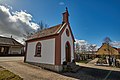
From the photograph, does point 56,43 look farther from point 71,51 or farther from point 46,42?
point 71,51

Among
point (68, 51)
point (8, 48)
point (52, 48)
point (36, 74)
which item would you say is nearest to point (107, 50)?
point (68, 51)

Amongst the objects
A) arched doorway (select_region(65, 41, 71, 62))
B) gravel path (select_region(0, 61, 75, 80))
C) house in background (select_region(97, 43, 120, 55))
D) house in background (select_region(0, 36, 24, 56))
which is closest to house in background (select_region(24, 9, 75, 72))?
arched doorway (select_region(65, 41, 71, 62))

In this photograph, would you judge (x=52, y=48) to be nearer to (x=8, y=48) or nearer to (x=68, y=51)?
(x=68, y=51)

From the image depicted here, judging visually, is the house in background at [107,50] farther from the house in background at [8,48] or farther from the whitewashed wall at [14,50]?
the house in background at [8,48]

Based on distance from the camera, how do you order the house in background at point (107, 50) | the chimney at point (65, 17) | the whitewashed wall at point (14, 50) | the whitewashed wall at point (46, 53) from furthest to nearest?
the house in background at point (107, 50)
the whitewashed wall at point (14, 50)
the chimney at point (65, 17)
the whitewashed wall at point (46, 53)

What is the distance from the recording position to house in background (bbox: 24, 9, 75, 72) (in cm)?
1326

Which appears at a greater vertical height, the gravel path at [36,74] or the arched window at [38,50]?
the arched window at [38,50]

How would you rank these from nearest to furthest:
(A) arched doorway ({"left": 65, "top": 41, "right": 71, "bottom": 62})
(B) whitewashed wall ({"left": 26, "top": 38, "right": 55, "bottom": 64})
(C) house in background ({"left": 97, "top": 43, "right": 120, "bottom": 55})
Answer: (B) whitewashed wall ({"left": 26, "top": 38, "right": 55, "bottom": 64}) < (A) arched doorway ({"left": 65, "top": 41, "right": 71, "bottom": 62}) < (C) house in background ({"left": 97, "top": 43, "right": 120, "bottom": 55})

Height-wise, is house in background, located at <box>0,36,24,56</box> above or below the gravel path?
above

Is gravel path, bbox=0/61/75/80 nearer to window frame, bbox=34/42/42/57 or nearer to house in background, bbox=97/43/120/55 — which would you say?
window frame, bbox=34/42/42/57

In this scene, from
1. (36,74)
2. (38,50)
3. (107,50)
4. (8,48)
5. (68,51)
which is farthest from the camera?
(107,50)

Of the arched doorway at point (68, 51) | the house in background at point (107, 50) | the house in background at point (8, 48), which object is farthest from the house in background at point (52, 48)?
the house in background at point (107, 50)

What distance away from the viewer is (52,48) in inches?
539

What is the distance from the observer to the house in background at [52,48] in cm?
1326
